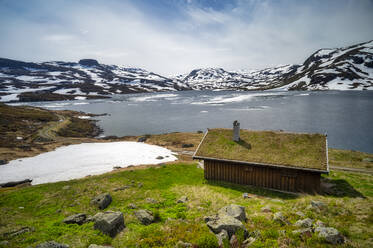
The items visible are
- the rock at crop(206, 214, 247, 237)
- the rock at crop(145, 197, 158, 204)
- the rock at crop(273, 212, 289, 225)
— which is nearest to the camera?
the rock at crop(206, 214, 247, 237)

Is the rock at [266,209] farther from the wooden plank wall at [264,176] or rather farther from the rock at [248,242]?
the wooden plank wall at [264,176]

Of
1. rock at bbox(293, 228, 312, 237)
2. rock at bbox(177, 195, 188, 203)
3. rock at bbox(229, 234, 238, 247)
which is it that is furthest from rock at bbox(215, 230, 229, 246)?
rock at bbox(177, 195, 188, 203)

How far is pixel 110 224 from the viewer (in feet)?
31.3

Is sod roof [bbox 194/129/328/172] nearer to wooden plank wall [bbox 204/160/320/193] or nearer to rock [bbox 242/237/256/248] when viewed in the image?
wooden plank wall [bbox 204/160/320/193]

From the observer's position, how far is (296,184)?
63.1 ft

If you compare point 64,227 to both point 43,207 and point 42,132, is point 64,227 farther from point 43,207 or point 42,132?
point 42,132

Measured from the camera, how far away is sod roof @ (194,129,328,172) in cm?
1920

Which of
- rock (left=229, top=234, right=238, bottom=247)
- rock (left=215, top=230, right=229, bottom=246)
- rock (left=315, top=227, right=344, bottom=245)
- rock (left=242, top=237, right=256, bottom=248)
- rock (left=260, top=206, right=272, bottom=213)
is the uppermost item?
rock (left=315, top=227, right=344, bottom=245)

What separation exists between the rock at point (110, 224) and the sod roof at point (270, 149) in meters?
13.8

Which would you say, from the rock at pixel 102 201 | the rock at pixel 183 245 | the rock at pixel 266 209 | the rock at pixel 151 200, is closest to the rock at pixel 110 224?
the rock at pixel 183 245

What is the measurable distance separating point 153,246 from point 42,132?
204 ft

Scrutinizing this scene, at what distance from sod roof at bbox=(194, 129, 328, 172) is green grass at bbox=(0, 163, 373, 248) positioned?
3044 millimetres

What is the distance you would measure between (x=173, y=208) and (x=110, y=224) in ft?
17.5

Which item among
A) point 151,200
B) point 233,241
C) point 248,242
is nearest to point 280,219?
point 248,242
